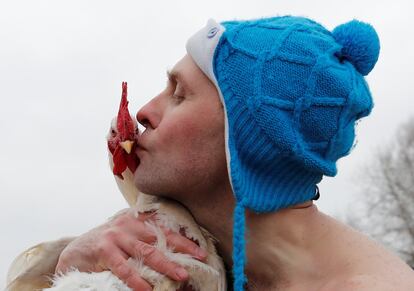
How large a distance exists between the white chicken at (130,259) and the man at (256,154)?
5 cm

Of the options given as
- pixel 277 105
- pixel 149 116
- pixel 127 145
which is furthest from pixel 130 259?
pixel 277 105

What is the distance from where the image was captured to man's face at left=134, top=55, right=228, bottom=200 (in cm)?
246

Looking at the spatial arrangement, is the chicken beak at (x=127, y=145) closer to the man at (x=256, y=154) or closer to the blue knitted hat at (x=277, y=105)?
the man at (x=256, y=154)

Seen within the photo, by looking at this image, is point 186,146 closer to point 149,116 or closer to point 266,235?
point 149,116

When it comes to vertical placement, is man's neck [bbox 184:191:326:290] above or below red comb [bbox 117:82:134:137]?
below

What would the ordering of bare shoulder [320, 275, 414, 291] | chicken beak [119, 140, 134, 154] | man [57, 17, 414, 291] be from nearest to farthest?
1. bare shoulder [320, 275, 414, 291]
2. man [57, 17, 414, 291]
3. chicken beak [119, 140, 134, 154]

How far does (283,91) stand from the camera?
8.02 feet

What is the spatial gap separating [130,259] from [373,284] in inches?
34.1

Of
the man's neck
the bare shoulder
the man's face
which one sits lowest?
the bare shoulder


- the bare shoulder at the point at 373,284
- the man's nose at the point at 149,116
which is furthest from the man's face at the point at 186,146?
the bare shoulder at the point at 373,284

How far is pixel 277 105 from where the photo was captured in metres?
2.43

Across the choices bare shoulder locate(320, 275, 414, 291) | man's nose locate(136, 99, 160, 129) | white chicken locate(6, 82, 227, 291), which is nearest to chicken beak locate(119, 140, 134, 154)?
white chicken locate(6, 82, 227, 291)

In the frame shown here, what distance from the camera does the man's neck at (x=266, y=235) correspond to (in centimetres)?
250

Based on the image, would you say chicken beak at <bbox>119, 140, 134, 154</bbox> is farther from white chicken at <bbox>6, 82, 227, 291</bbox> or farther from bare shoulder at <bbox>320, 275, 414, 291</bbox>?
bare shoulder at <bbox>320, 275, 414, 291</bbox>
